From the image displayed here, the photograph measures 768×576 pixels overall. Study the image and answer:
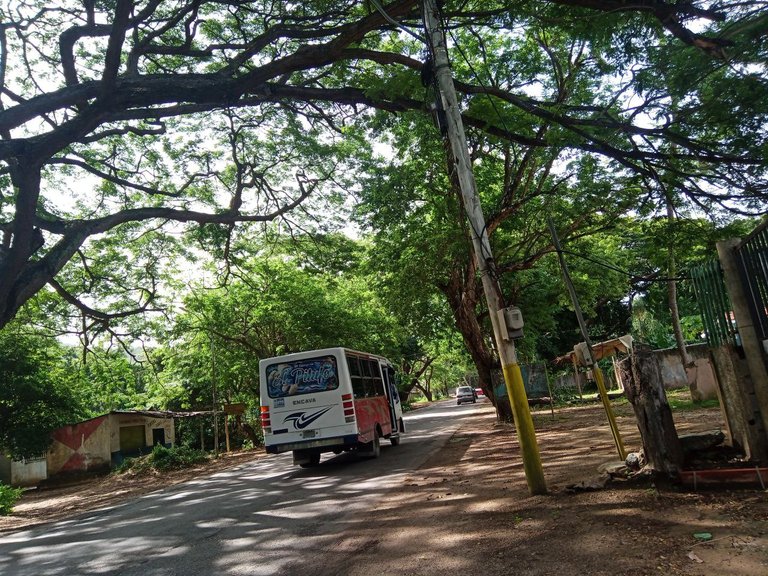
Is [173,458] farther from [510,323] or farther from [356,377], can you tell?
[510,323]

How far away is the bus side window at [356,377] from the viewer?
12258 mm

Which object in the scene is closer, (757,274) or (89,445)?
(757,274)

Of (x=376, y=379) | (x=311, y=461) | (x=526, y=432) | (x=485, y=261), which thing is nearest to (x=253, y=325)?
(x=376, y=379)

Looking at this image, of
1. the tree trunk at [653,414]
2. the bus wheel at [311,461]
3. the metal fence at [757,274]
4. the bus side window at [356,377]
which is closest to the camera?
the metal fence at [757,274]

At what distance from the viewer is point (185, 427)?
30344 mm

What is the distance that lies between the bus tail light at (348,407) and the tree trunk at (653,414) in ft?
21.8

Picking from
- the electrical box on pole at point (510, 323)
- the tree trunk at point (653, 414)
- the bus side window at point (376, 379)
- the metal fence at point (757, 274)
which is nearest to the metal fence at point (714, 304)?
the metal fence at point (757, 274)

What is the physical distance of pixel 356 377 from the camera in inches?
498

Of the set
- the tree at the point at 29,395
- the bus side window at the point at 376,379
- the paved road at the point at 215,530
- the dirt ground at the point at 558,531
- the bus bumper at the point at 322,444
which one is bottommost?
the dirt ground at the point at 558,531

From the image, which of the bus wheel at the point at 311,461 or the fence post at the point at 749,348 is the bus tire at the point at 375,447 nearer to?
the bus wheel at the point at 311,461

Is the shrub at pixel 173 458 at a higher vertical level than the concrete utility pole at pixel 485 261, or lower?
lower

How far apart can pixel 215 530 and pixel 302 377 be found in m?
5.28

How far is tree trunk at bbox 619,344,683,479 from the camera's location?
5.92 metres

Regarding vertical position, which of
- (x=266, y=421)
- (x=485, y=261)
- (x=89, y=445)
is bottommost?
(x=89, y=445)
